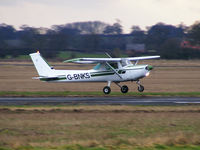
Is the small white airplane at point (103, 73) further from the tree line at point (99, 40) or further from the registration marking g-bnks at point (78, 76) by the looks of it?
the tree line at point (99, 40)

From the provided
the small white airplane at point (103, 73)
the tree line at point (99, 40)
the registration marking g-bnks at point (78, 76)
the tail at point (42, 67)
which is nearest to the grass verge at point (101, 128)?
the small white airplane at point (103, 73)

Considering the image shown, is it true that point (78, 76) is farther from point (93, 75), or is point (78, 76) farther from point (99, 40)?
point (99, 40)

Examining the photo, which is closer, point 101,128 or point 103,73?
point 101,128

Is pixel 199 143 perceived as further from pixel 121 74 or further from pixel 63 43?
pixel 63 43

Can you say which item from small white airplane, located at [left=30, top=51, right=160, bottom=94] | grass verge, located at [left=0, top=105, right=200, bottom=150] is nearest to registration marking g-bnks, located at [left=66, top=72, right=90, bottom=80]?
small white airplane, located at [left=30, top=51, right=160, bottom=94]

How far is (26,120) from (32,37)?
246 feet

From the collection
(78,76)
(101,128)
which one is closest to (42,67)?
(78,76)

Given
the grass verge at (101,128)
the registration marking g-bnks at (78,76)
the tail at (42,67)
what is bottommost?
the grass verge at (101,128)

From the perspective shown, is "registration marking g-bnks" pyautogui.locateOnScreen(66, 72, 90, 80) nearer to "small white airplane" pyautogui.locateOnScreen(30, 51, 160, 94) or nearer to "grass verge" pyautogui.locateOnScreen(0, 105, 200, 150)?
"small white airplane" pyautogui.locateOnScreen(30, 51, 160, 94)

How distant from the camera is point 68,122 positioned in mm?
13570

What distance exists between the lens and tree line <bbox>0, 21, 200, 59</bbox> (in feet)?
254

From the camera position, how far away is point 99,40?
90875 millimetres

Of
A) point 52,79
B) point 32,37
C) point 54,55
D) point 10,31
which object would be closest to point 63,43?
point 32,37

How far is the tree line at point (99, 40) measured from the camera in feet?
254
